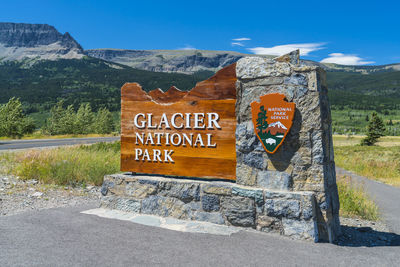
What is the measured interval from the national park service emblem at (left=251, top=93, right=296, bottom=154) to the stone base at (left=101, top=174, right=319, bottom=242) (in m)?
0.67

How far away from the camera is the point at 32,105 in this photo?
4606 inches

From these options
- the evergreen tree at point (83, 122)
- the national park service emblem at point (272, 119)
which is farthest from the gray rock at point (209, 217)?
the evergreen tree at point (83, 122)

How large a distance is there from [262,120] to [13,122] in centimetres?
3357

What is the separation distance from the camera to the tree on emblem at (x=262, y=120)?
13.8ft

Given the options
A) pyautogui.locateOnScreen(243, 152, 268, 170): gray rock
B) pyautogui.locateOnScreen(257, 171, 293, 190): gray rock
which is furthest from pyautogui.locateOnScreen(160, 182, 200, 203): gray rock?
pyautogui.locateOnScreen(257, 171, 293, 190): gray rock

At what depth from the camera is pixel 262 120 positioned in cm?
423

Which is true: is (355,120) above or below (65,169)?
above

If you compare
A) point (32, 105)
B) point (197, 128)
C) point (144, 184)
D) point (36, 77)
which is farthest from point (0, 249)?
point (36, 77)

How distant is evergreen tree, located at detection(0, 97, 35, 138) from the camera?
31156 millimetres

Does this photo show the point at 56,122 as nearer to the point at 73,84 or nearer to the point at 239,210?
the point at 239,210

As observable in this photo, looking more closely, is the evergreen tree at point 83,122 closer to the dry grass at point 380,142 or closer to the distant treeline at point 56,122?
the distant treeline at point 56,122

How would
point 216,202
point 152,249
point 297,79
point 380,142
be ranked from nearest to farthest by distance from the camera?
1. point 152,249
2. point 297,79
3. point 216,202
4. point 380,142

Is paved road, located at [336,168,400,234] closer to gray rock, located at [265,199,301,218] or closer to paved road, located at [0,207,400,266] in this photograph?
paved road, located at [0,207,400,266]

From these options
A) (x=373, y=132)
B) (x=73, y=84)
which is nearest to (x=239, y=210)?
(x=373, y=132)
